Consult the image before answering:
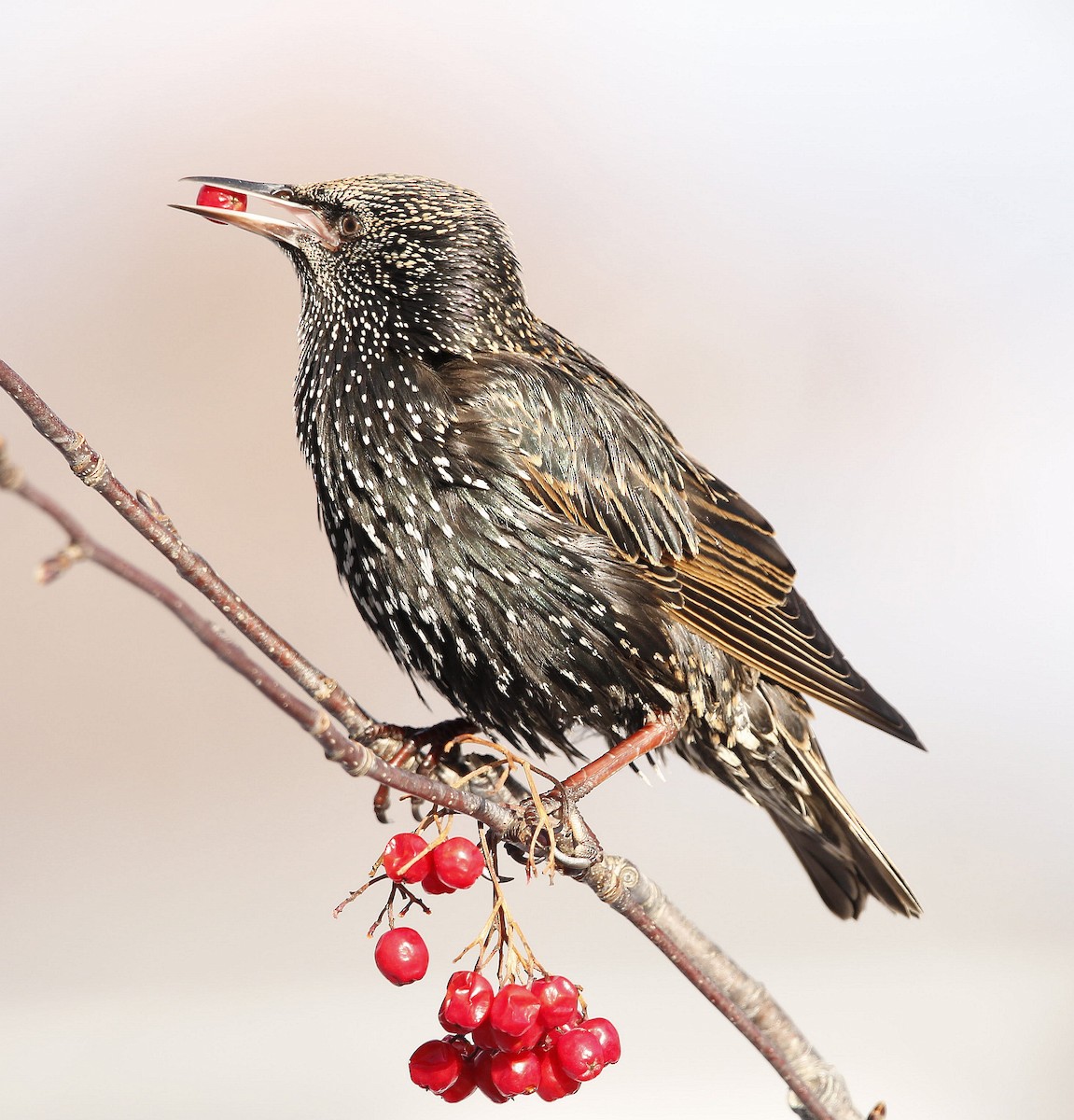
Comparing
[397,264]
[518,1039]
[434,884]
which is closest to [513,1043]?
[518,1039]

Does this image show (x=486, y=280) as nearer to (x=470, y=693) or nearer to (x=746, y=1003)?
(x=470, y=693)

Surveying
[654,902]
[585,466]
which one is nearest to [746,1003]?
[654,902]

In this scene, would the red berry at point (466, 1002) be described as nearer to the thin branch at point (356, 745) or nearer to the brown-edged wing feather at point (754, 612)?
the thin branch at point (356, 745)

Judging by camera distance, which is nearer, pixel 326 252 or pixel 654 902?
pixel 654 902

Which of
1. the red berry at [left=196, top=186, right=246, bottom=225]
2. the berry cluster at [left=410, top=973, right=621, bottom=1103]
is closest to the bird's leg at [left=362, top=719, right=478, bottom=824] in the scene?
the berry cluster at [left=410, top=973, right=621, bottom=1103]

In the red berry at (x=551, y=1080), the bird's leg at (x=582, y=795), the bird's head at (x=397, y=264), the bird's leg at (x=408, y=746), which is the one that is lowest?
the red berry at (x=551, y=1080)

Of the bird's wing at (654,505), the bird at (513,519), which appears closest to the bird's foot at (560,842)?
the bird at (513,519)
